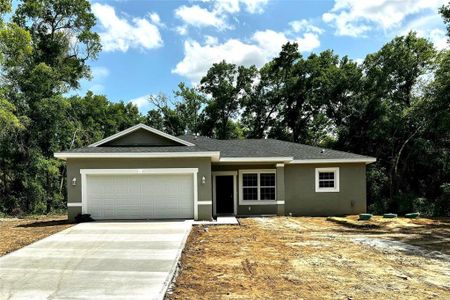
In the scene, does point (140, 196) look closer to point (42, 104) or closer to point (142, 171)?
point (142, 171)

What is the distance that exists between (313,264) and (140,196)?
31.2 ft

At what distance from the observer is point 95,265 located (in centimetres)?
826

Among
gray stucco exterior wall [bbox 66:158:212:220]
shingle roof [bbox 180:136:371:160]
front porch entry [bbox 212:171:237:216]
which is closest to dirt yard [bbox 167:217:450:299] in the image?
gray stucco exterior wall [bbox 66:158:212:220]

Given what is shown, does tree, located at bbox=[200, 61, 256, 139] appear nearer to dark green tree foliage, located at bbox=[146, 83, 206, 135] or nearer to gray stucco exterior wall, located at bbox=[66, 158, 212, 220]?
dark green tree foliage, located at bbox=[146, 83, 206, 135]

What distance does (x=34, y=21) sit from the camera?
30.2m

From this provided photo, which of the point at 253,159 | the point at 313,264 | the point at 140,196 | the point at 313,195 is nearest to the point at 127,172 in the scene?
the point at 140,196

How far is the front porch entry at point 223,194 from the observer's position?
19.6 metres

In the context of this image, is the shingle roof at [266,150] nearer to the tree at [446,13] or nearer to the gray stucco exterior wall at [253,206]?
the gray stucco exterior wall at [253,206]

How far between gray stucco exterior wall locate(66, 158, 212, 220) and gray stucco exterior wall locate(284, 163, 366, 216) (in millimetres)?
5108

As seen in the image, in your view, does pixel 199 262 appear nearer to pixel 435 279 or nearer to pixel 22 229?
pixel 435 279

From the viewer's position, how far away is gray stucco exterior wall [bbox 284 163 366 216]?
19.5 metres

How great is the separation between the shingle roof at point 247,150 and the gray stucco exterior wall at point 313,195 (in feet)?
2.28

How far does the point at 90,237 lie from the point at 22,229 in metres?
4.10

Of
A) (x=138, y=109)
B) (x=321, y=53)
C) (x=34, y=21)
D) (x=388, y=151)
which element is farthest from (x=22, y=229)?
(x=138, y=109)
